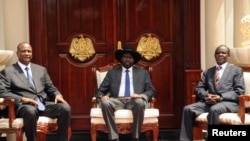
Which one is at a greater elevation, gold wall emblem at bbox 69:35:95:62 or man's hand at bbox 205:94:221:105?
gold wall emblem at bbox 69:35:95:62

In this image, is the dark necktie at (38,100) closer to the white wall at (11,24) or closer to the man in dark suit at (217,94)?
the white wall at (11,24)

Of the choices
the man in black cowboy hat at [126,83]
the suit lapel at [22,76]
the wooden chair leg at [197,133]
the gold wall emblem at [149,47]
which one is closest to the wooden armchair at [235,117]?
the wooden chair leg at [197,133]

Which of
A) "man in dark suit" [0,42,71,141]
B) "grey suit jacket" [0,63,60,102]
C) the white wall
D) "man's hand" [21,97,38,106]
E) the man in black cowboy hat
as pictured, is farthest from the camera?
the white wall

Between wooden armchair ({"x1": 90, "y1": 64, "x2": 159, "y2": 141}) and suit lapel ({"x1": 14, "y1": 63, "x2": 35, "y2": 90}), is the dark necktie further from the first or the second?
wooden armchair ({"x1": 90, "y1": 64, "x2": 159, "y2": 141})

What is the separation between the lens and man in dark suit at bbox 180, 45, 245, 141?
4648 mm

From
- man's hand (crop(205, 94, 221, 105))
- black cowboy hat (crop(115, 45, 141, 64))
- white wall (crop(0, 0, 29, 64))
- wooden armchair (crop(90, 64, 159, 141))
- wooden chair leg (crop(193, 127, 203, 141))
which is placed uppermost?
white wall (crop(0, 0, 29, 64))

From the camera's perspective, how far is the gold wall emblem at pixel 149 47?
5.95 m

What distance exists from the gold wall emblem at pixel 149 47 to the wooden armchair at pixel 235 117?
1402 mm

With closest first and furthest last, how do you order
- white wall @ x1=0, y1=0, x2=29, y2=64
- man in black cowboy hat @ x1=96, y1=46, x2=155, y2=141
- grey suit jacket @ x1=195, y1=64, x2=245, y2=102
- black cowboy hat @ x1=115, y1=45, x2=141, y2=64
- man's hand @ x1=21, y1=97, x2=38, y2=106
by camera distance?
1. man's hand @ x1=21, y1=97, x2=38, y2=106
2. grey suit jacket @ x1=195, y1=64, x2=245, y2=102
3. man in black cowboy hat @ x1=96, y1=46, x2=155, y2=141
4. black cowboy hat @ x1=115, y1=45, x2=141, y2=64
5. white wall @ x1=0, y1=0, x2=29, y2=64

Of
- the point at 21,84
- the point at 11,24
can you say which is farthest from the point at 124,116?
the point at 11,24

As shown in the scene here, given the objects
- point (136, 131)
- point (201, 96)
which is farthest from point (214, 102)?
point (136, 131)

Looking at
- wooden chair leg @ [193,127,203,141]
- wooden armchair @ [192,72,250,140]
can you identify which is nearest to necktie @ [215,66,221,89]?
wooden armchair @ [192,72,250,140]

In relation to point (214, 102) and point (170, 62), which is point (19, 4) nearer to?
point (170, 62)

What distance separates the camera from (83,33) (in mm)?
5891
